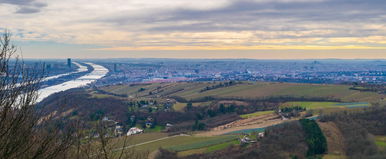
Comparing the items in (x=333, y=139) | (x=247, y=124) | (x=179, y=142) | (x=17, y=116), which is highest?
(x=17, y=116)

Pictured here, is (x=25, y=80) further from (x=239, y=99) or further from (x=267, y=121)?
(x=239, y=99)

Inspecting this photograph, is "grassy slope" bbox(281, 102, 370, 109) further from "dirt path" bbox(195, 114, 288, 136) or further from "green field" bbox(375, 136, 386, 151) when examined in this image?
"green field" bbox(375, 136, 386, 151)

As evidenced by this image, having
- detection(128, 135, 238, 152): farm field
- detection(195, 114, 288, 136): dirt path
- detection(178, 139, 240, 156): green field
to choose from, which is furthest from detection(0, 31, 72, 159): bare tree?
detection(195, 114, 288, 136): dirt path

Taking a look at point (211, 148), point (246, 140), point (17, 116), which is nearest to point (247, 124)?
point (246, 140)

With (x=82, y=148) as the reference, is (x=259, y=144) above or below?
below

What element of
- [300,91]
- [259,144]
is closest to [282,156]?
[259,144]

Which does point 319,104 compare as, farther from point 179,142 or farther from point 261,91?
point 179,142

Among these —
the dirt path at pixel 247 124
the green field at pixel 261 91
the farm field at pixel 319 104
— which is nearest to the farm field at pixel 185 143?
the dirt path at pixel 247 124

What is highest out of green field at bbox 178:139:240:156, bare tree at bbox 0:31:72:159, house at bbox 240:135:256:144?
bare tree at bbox 0:31:72:159
